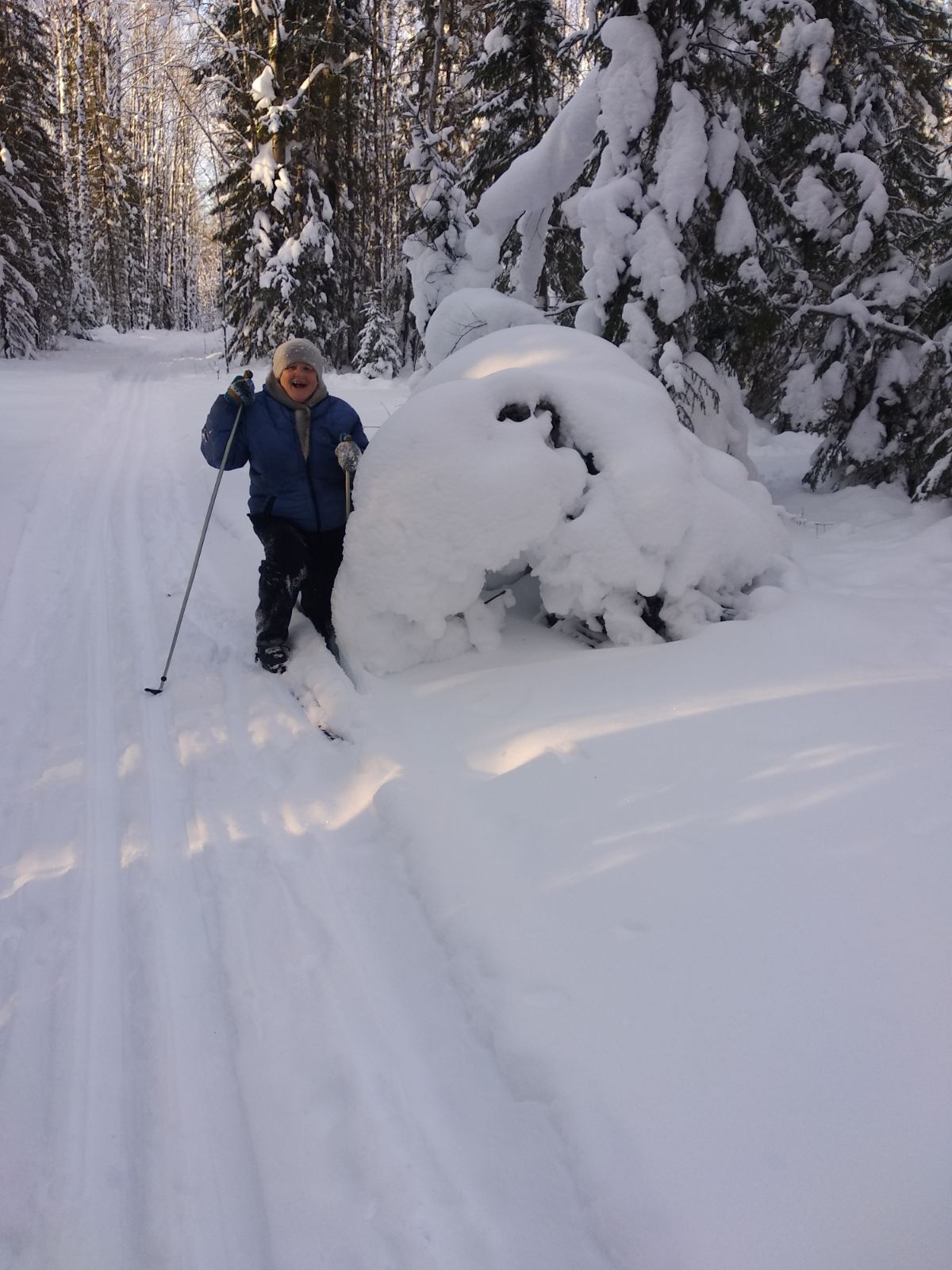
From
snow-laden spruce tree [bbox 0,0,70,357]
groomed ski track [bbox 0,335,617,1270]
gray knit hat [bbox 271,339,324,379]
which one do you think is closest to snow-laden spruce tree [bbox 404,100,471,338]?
gray knit hat [bbox 271,339,324,379]

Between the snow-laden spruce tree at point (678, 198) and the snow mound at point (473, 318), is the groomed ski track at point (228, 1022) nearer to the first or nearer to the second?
the snow mound at point (473, 318)

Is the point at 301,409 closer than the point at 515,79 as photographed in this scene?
Yes

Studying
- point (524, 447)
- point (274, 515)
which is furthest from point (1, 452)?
point (524, 447)

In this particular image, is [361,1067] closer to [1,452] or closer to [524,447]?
[524,447]

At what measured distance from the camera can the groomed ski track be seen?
1809 mm

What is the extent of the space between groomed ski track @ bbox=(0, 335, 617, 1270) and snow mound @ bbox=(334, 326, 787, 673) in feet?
3.01

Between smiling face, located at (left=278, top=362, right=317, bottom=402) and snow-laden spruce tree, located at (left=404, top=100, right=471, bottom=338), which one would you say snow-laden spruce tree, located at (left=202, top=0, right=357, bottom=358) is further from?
smiling face, located at (left=278, top=362, right=317, bottom=402)

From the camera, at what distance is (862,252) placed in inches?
286

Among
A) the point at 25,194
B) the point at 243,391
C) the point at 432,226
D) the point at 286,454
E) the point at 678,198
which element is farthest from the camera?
the point at 25,194

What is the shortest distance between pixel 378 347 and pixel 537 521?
44.7ft

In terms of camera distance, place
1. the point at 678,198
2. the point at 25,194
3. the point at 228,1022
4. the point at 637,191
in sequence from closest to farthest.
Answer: the point at 228,1022, the point at 678,198, the point at 637,191, the point at 25,194

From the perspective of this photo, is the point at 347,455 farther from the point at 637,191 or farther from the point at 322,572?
the point at 637,191

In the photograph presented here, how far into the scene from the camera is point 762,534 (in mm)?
4426

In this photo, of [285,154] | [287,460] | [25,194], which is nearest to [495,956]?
[287,460]
